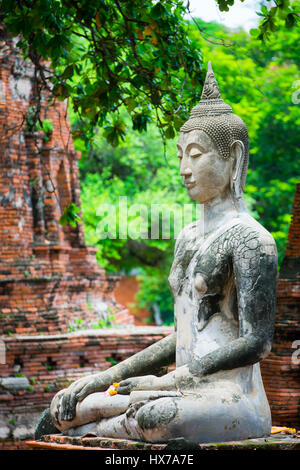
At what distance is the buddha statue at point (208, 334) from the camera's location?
4.46m

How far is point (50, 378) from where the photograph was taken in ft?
34.0

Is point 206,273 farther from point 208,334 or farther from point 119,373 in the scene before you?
point 119,373

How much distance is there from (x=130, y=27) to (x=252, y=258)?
3.58 m

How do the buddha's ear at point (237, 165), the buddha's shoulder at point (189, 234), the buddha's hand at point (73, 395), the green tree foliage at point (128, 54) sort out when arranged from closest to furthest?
A: the buddha's hand at point (73, 395), the buddha's ear at point (237, 165), the buddha's shoulder at point (189, 234), the green tree foliage at point (128, 54)

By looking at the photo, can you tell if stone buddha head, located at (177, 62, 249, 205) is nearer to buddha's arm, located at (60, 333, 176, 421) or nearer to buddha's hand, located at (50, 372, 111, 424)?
buddha's arm, located at (60, 333, 176, 421)

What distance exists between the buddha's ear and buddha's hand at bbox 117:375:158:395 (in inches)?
47.0

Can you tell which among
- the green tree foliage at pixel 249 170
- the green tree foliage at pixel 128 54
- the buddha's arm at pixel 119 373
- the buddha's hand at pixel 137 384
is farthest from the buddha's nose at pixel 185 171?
the green tree foliage at pixel 249 170

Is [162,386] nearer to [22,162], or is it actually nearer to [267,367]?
[267,367]

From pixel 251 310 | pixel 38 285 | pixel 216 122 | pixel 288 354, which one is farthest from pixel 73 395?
pixel 38 285

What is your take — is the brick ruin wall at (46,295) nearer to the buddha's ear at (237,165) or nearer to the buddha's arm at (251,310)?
the buddha's ear at (237,165)

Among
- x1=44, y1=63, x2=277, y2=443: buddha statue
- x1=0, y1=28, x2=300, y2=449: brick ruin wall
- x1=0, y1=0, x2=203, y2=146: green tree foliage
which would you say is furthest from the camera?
x1=0, y1=28, x2=300, y2=449: brick ruin wall

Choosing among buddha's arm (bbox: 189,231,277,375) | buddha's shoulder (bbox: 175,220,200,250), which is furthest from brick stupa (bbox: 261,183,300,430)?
buddha's arm (bbox: 189,231,277,375)

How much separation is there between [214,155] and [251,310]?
970 millimetres

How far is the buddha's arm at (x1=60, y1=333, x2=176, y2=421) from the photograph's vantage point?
4.95 m
